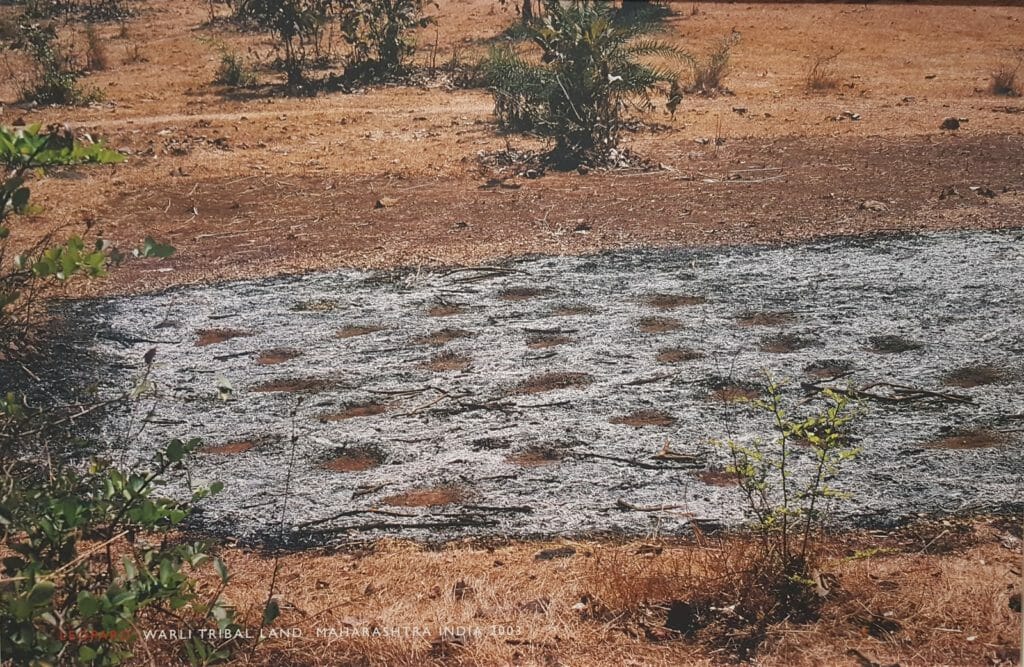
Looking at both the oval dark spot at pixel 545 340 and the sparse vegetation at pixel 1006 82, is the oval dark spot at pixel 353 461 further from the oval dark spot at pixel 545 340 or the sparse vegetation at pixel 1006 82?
the sparse vegetation at pixel 1006 82

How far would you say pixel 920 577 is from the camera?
8.45 feet

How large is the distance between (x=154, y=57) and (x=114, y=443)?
10.3 meters

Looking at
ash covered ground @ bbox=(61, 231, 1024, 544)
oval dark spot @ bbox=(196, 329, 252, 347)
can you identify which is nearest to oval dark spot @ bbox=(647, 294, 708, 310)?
ash covered ground @ bbox=(61, 231, 1024, 544)

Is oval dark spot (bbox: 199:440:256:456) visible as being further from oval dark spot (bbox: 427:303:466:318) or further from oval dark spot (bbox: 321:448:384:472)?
oval dark spot (bbox: 427:303:466:318)

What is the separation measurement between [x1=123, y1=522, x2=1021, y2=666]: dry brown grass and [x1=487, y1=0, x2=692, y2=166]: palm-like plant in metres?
4.83

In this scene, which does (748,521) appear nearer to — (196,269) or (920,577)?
(920,577)

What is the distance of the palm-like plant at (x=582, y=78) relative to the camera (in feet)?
23.9

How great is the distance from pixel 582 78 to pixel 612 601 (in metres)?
5.57

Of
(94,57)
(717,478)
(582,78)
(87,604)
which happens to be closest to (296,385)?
(717,478)

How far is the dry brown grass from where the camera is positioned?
234 cm

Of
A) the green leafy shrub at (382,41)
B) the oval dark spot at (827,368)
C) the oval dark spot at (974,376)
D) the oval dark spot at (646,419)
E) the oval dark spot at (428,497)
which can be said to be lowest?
the oval dark spot at (428,497)

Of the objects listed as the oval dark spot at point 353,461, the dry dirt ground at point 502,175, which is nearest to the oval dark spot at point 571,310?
the dry dirt ground at point 502,175

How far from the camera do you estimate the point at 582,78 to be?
7457 mm

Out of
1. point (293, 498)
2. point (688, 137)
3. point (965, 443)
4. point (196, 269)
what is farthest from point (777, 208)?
point (293, 498)
